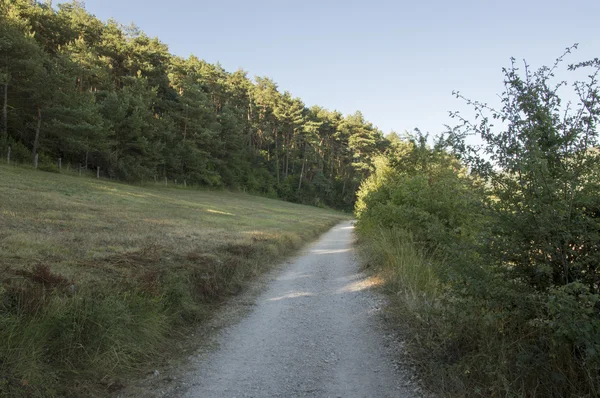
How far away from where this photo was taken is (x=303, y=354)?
491 cm

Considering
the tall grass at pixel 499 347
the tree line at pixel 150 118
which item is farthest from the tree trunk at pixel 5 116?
the tall grass at pixel 499 347

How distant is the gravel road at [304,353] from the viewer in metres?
3.96

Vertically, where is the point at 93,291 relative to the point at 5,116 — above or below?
below

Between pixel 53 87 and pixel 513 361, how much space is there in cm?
3554

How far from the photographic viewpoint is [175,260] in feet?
27.6

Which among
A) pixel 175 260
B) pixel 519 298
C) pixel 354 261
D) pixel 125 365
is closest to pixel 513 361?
pixel 519 298

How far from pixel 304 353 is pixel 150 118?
1618 inches

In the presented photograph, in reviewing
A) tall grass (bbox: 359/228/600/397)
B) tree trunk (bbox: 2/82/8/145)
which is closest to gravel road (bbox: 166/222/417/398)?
tall grass (bbox: 359/228/600/397)

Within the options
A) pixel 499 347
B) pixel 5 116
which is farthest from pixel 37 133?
pixel 499 347

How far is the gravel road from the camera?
3.96 m

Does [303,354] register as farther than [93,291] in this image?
No

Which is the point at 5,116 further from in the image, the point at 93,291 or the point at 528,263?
the point at 528,263

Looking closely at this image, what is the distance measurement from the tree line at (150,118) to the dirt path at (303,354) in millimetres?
28753

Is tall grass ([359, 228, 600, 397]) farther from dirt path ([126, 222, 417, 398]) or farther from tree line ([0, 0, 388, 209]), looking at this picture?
tree line ([0, 0, 388, 209])
